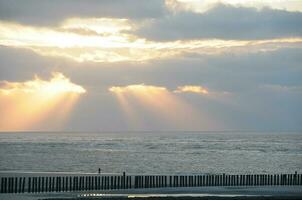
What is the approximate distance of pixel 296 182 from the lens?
49438mm

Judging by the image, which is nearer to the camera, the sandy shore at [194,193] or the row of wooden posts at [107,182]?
the sandy shore at [194,193]

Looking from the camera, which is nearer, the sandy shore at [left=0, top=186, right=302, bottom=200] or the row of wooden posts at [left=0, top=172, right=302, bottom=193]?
the sandy shore at [left=0, top=186, right=302, bottom=200]

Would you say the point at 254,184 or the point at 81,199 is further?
the point at 254,184

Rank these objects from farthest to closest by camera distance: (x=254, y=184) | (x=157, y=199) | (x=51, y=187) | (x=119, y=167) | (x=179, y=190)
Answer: (x=119, y=167) → (x=254, y=184) → (x=179, y=190) → (x=51, y=187) → (x=157, y=199)

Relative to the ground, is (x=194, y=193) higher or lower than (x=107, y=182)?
lower

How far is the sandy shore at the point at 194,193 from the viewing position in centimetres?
3753

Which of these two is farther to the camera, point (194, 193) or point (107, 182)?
point (107, 182)

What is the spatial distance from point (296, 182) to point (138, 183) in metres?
14.7

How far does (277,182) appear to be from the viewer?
49531 millimetres

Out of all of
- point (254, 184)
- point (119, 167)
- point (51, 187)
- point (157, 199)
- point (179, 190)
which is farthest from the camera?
point (119, 167)

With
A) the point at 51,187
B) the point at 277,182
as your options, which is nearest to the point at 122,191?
the point at 51,187

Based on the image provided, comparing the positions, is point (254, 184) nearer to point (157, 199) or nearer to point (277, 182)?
point (277, 182)

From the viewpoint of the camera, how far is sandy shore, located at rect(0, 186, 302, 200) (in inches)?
1478

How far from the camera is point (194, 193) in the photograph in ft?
137
